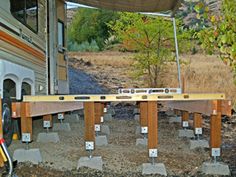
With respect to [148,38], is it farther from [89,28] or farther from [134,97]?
[89,28]

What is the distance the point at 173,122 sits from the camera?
780 centimetres

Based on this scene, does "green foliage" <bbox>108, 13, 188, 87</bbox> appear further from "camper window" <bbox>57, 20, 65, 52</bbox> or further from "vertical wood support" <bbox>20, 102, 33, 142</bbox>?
"vertical wood support" <bbox>20, 102, 33, 142</bbox>

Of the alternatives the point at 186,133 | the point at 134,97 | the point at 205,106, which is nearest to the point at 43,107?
the point at 134,97

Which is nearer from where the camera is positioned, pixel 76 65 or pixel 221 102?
pixel 221 102

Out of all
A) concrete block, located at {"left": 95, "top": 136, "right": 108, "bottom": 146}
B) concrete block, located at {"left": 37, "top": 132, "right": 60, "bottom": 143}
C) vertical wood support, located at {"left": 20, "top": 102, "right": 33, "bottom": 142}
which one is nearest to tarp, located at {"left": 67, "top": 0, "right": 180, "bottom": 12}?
concrete block, located at {"left": 95, "top": 136, "right": 108, "bottom": 146}

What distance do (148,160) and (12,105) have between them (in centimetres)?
158

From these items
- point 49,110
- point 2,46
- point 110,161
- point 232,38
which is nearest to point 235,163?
point 110,161

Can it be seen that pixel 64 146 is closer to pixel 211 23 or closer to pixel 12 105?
pixel 12 105

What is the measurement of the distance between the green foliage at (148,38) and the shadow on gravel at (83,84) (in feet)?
5.68

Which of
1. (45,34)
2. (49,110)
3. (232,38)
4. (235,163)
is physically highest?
(45,34)

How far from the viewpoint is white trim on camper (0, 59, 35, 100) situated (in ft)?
13.6

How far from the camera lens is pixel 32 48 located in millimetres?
5555

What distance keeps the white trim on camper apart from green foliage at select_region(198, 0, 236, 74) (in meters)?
1.99

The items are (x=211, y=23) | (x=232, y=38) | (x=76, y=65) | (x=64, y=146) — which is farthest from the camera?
(x=76, y=65)
